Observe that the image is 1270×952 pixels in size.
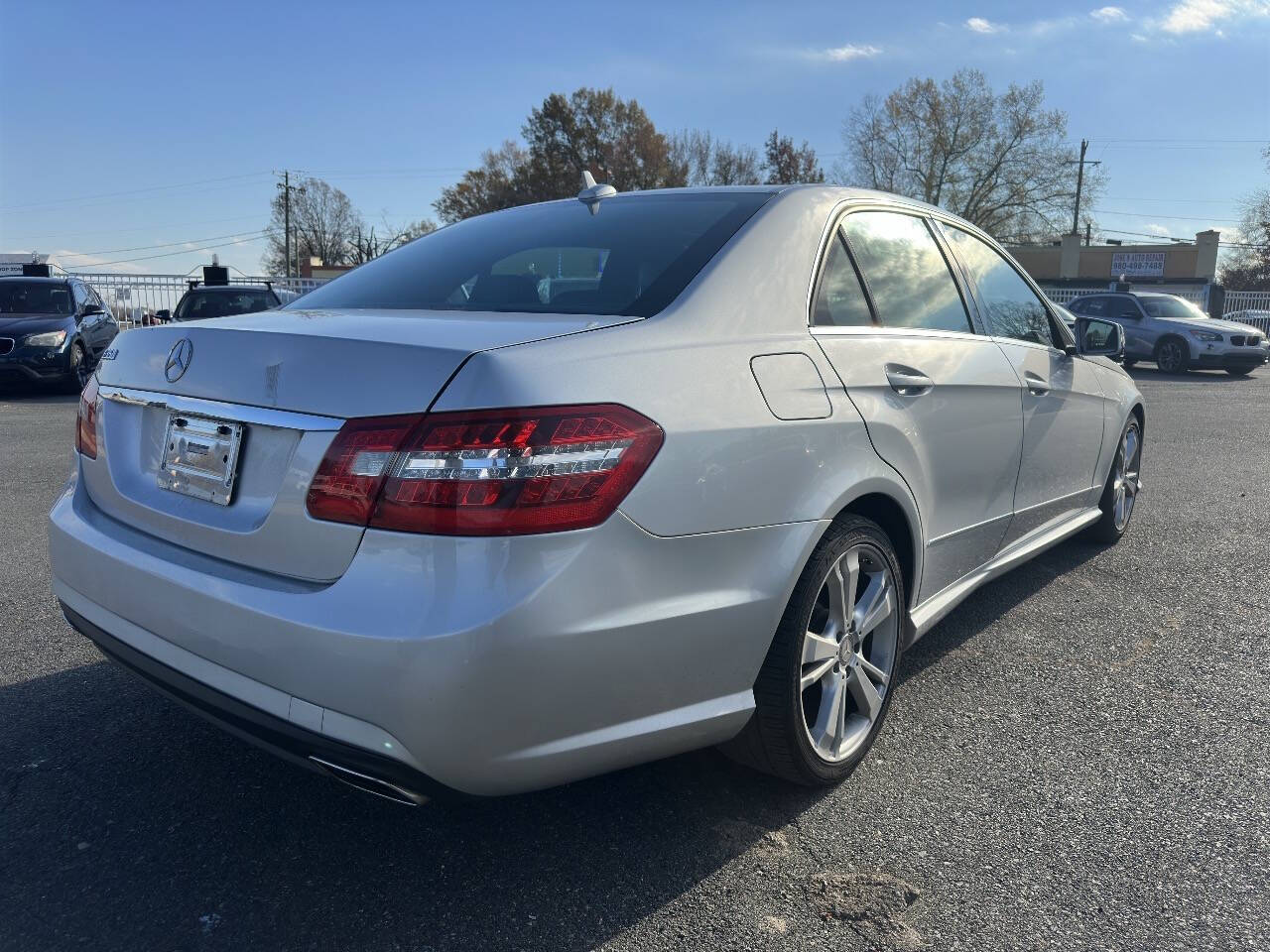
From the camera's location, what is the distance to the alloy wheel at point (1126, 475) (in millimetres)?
4930

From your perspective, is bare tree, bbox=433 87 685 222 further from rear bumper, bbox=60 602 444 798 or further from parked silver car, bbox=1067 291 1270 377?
rear bumper, bbox=60 602 444 798

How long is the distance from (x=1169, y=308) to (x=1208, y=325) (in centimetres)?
108

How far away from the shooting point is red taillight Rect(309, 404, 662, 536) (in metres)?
1.73

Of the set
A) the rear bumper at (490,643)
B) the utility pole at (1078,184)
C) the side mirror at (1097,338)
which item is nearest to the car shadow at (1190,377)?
the side mirror at (1097,338)

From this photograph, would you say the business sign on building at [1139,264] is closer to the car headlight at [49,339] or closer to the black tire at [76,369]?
the black tire at [76,369]

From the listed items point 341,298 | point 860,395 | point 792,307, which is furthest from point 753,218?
point 341,298

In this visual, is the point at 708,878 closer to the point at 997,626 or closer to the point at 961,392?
the point at 961,392

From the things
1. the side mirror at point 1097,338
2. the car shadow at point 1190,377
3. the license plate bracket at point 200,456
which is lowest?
the car shadow at point 1190,377

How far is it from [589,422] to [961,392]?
1612 millimetres

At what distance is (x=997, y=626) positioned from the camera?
12.7 ft

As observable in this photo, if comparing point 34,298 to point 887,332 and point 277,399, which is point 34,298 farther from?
point 887,332

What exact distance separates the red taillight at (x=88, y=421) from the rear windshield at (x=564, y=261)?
577 millimetres

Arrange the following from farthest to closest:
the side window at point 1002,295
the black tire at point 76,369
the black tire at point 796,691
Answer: the black tire at point 76,369 < the side window at point 1002,295 < the black tire at point 796,691

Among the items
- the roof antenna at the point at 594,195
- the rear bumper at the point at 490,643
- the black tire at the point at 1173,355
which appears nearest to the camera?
the rear bumper at the point at 490,643
